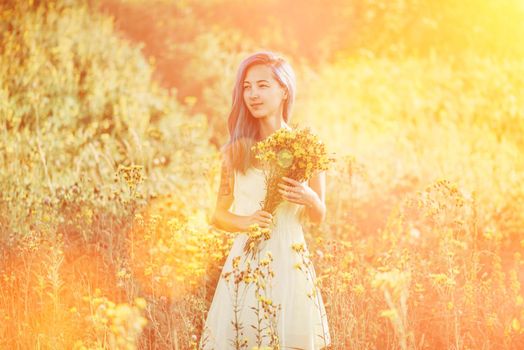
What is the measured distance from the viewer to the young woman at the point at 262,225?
9.91 ft

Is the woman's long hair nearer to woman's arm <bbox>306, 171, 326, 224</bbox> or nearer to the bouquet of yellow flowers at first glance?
woman's arm <bbox>306, 171, 326, 224</bbox>

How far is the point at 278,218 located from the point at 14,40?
4.37 m

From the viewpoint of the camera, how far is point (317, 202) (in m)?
3.19

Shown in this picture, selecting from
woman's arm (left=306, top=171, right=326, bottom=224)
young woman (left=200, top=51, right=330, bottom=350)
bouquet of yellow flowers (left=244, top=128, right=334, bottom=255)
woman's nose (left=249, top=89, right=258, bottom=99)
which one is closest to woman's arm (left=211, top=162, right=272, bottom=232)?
young woman (left=200, top=51, right=330, bottom=350)

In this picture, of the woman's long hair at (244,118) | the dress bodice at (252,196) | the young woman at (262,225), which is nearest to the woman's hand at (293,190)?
the young woman at (262,225)

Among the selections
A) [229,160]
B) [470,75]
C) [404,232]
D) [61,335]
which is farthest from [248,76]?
[470,75]

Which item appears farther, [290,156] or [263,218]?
[263,218]

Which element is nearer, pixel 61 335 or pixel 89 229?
pixel 61 335

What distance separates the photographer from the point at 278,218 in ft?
10.6

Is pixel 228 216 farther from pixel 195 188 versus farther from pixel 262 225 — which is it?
pixel 195 188

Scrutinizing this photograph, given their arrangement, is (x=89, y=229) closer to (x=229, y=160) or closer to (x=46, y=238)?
(x=46, y=238)

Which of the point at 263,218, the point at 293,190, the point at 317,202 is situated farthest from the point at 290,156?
the point at 317,202

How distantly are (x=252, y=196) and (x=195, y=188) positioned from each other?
2066 millimetres

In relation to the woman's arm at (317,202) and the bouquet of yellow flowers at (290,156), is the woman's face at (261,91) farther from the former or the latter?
the bouquet of yellow flowers at (290,156)
